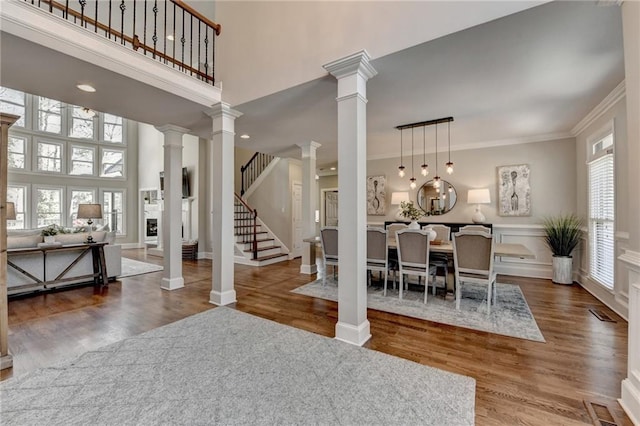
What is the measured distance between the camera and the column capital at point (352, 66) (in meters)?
2.42

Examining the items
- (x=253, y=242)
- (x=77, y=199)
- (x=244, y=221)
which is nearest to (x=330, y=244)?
(x=253, y=242)

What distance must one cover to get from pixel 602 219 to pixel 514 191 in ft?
5.11

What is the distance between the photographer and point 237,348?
2443 millimetres

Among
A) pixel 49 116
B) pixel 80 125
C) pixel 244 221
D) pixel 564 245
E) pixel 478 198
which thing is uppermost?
pixel 49 116

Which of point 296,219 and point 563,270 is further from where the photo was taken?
point 296,219

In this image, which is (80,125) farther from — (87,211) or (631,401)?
(631,401)

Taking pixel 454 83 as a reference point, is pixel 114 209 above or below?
below

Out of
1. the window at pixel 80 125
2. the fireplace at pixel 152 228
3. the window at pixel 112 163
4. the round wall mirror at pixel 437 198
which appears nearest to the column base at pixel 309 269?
the round wall mirror at pixel 437 198

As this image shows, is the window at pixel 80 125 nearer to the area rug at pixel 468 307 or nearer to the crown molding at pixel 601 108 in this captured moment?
the area rug at pixel 468 307

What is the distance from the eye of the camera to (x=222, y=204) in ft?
12.2

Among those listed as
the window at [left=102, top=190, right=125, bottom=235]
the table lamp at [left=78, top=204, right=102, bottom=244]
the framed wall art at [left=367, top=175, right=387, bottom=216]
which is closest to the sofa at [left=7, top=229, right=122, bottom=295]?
the table lamp at [left=78, top=204, right=102, bottom=244]

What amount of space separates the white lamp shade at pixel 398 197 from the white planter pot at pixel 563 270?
277 centimetres

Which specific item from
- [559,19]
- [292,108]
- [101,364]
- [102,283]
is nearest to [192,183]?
[102,283]

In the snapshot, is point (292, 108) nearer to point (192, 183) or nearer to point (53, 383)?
point (53, 383)
